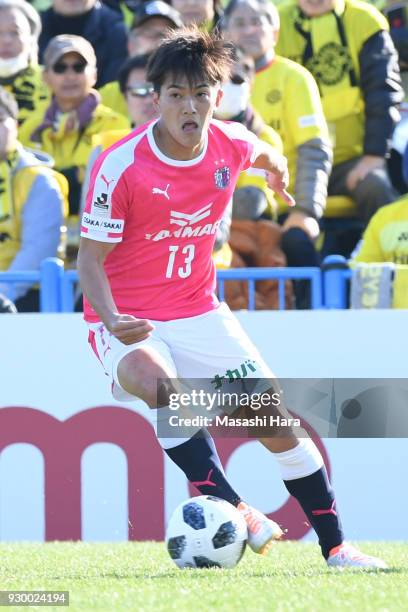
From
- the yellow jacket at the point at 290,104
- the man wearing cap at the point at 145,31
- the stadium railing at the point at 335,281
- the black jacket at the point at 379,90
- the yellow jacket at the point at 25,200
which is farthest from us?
the man wearing cap at the point at 145,31

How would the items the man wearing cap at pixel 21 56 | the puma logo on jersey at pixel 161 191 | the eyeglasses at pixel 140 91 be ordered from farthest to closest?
the man wearing cap at pixel 21 56
the eyeglasses at pixel 140 91
the puma logo on jersey at pixel 161 191

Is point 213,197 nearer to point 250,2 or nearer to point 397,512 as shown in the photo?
point 397,512

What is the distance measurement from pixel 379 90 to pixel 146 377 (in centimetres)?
466

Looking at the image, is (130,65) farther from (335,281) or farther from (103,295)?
(103,295)

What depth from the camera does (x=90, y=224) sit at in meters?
5.63

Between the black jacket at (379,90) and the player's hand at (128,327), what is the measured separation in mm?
4408

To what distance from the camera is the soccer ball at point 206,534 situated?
18.1ft

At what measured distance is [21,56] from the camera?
9.96m

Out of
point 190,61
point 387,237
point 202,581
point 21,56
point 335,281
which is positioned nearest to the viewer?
point 202,581

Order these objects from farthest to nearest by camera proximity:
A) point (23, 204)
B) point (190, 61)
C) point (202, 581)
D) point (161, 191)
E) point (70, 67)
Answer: point (70, 67) → point (23, 204) → point (161, 191) → point (190, 61) → point (202, 581)

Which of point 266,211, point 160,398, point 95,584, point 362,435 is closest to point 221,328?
point 160,398

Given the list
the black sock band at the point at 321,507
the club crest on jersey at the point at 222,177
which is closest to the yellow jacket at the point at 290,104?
the club crest on jersey at the point at 222,177

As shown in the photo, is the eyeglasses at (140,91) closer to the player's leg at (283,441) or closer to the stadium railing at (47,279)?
the stadium railing at (47,279)

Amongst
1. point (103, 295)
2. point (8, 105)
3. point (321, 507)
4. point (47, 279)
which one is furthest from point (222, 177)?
point (8, 105)
